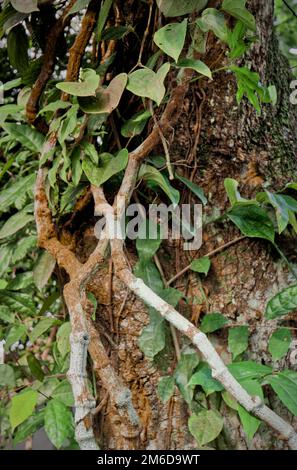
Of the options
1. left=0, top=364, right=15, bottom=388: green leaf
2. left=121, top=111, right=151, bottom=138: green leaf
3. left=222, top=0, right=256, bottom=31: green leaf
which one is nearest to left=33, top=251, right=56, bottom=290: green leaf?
left=0, top=364, right=15, bottom=388: green leaf

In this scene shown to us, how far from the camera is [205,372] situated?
0.73m

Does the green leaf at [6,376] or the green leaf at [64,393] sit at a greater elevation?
the green leaf at [64,393]

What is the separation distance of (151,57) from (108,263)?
1.06ft

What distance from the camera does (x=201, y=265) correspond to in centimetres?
80

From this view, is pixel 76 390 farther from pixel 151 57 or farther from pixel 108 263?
pixel 151 57

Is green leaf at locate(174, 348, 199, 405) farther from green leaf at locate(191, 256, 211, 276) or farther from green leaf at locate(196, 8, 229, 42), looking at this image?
green leaf at locate(196, 8, 229, 42)

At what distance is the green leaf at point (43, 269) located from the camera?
938 mm

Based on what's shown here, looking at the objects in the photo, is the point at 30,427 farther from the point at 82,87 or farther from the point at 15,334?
the point at 82,87

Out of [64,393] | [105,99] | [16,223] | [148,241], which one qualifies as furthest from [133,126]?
[64,393]

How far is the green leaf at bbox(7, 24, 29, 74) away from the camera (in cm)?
86

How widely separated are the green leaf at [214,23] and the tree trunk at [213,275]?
0.13 m

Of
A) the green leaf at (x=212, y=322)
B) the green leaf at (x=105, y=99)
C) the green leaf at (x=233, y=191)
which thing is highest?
the green leaf at (x=105, y=99)

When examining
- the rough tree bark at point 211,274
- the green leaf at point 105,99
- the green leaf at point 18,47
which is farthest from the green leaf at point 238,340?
the green leaf at point 18,47

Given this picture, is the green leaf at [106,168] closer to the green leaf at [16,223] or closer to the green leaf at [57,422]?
the green leaf at [16,223]
